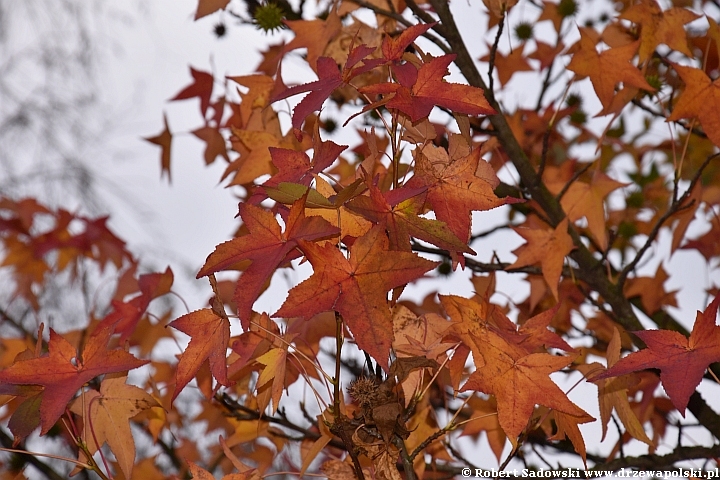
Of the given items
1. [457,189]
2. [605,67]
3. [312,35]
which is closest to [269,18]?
[312,35]

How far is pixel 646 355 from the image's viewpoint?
1.02 meters

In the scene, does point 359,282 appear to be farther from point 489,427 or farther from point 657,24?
point 657,24

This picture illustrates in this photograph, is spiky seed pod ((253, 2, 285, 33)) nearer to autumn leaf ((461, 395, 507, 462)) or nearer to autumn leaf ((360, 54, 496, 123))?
autumn leaf ((360, 54, 496, 123))

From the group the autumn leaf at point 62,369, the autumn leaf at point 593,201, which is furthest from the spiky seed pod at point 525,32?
the autumn leaf at point 62,369

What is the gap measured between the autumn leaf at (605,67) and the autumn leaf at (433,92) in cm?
56

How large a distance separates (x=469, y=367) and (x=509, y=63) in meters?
0.86

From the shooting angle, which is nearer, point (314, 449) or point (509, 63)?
point (314, 449)

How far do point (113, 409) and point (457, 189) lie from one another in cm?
66

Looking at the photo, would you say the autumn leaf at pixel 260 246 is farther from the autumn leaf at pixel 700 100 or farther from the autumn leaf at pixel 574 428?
the autumn leaf at pixel 700 100

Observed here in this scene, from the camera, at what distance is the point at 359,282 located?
35.9 inches

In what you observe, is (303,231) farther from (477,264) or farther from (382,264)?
(477,264)

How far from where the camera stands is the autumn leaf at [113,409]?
1199mm

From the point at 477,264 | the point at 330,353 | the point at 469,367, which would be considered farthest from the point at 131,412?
the point at 469,367

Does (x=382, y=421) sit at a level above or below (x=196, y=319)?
below
